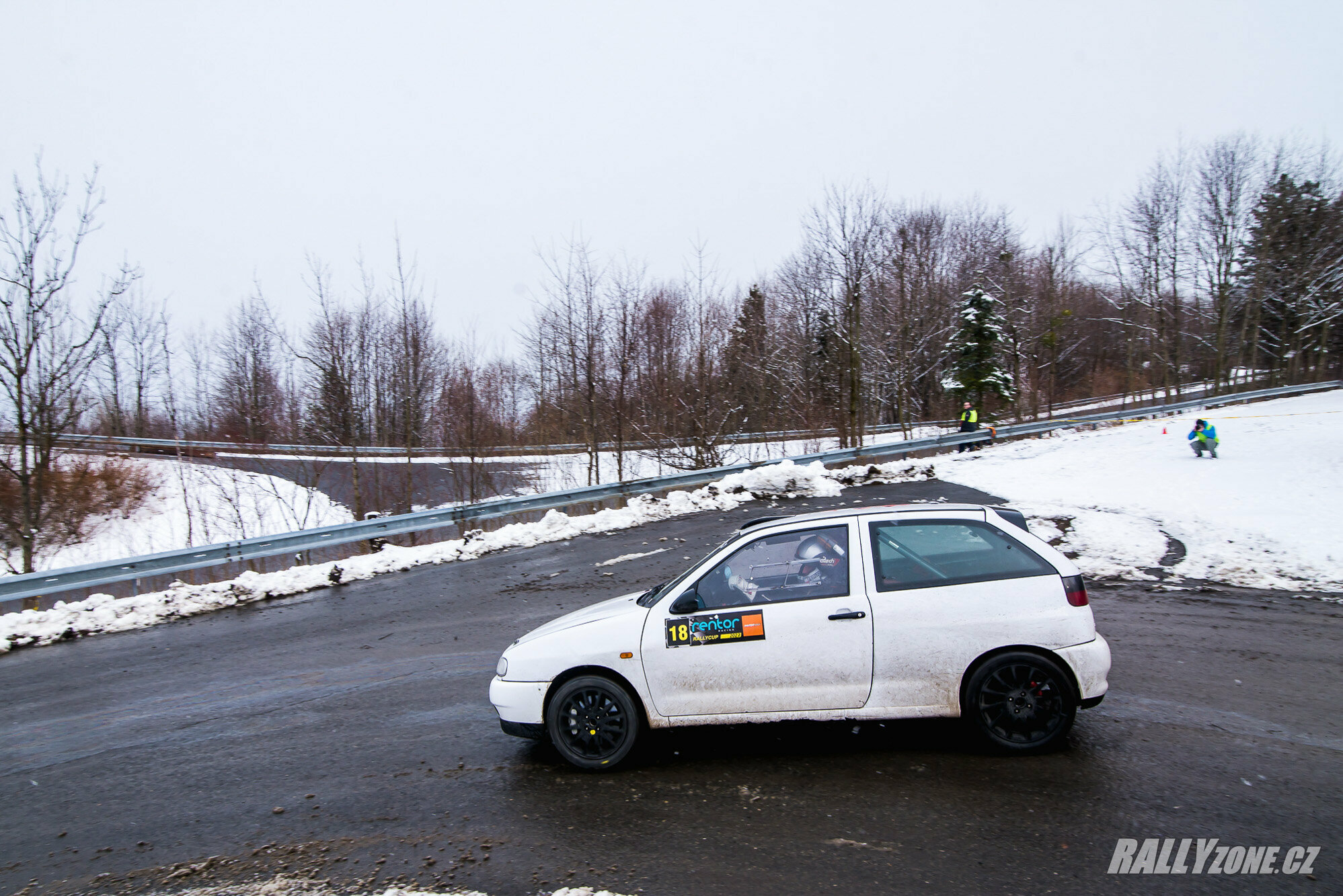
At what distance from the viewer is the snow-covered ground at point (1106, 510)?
965cm

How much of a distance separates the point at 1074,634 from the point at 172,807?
615cm

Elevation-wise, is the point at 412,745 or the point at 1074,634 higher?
the point at 1074,634

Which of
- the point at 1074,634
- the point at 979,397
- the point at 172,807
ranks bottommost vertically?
the point at 172,807

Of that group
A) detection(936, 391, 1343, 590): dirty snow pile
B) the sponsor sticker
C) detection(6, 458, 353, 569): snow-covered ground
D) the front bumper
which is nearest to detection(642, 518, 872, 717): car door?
the front bumper

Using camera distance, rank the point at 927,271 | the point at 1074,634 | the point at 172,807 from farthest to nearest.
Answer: the point at 927,271
the point at 172,807
the point at 1074,634

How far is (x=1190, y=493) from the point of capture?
13.6 metres

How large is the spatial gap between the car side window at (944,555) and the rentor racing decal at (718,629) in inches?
34.2

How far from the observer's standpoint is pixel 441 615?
948 cm

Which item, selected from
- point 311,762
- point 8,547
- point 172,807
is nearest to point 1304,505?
point 311,762

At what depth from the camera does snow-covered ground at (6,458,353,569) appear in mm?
17797

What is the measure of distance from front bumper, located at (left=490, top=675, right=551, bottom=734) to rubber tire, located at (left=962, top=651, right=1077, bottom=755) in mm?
2825

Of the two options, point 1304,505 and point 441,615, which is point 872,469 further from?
point 441,615

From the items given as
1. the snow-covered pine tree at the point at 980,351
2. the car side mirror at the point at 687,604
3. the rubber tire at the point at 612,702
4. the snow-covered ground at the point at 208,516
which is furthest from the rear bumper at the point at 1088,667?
the snow-covered pine tree at the point at 980,351

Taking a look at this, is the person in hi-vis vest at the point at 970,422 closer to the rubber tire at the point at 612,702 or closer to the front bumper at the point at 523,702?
the rubber tire at the point at 612,702
